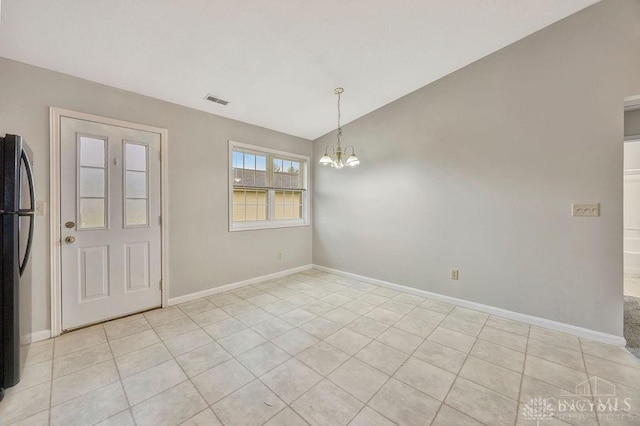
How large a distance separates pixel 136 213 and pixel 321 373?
105 inches

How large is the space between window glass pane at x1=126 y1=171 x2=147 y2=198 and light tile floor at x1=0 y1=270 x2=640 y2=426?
142cm

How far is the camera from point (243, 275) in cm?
388

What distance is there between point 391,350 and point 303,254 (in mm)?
2811

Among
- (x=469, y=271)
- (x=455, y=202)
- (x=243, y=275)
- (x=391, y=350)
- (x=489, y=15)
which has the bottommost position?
(x=391, y=350)

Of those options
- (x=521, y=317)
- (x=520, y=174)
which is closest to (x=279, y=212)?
(x=520, y=174)

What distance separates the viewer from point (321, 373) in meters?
1.91

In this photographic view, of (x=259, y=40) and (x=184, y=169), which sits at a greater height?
(x=259, y=40)

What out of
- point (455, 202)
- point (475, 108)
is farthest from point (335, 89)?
point (455, 202)

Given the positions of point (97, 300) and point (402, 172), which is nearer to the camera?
point (97, 300)

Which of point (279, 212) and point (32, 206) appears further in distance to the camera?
point (279, 212)

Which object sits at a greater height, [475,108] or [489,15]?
[489,15]

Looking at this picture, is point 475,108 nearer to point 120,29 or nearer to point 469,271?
point 469,271

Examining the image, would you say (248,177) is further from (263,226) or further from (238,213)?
(263,226)
